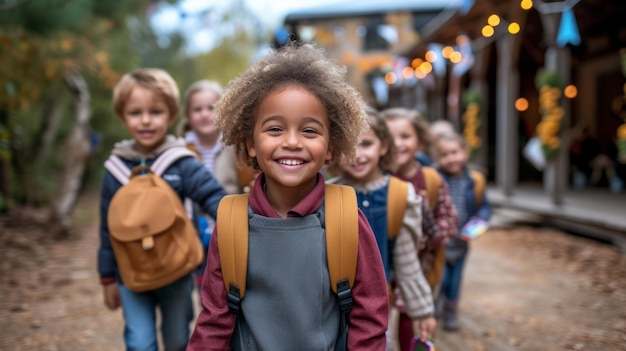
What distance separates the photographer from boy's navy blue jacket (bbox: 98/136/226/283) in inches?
108

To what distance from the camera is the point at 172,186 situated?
2.77m

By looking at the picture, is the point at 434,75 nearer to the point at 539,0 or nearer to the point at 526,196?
the point at 526,196

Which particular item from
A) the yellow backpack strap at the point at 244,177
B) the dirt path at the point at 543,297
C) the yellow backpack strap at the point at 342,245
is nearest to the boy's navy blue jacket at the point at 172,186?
the yellow backpack strap at the point at 244,177

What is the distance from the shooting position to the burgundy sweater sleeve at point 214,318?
1.81 meters

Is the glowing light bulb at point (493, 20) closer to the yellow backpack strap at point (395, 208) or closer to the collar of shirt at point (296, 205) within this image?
the yellow backpack strap at point (395, 208)

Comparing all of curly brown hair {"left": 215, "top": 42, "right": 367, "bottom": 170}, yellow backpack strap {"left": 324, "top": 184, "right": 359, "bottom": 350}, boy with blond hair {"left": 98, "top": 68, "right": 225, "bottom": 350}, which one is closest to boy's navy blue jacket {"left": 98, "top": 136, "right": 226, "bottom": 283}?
boy with blond hair {"left": 98, "top": 68, "right": 225, "bottom": 350}

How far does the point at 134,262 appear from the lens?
2.53 metres

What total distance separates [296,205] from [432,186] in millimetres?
1781

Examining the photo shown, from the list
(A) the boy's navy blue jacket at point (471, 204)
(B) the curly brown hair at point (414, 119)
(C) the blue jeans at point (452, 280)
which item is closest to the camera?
(B) the curly brown hair at point (414, 119)

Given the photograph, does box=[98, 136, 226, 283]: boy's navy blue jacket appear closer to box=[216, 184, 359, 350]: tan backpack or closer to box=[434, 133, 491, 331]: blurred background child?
box=[216, 184, 359, 350]: tan backpack

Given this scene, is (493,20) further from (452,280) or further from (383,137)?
(383,137)

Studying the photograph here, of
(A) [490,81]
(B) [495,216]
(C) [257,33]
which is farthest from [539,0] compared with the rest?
(C) [257,33]

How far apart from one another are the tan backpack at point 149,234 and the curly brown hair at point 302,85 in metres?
0.73

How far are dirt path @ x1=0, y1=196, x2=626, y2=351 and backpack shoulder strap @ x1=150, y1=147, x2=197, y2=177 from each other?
74.5 inches
